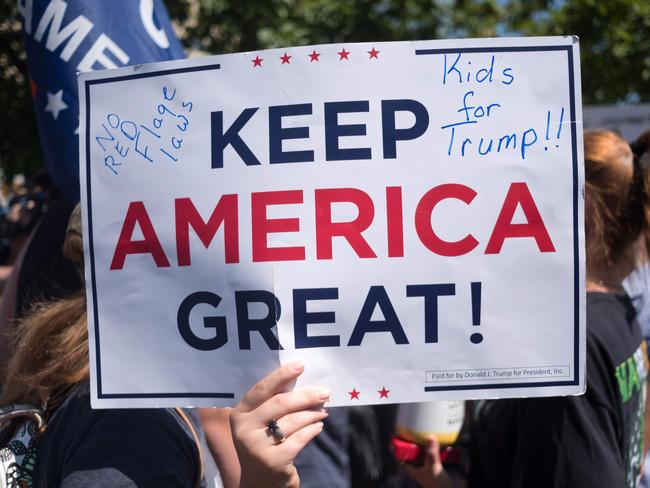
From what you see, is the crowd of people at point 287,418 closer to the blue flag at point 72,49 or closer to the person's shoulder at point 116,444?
the person's shoulder at point 116,444

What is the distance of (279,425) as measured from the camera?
1.28 meters

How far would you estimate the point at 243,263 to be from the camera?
1.38 meters

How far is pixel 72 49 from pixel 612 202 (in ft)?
4.99

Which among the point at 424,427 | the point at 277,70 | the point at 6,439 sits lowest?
the point at 424,427

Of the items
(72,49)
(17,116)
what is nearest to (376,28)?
(17,116)

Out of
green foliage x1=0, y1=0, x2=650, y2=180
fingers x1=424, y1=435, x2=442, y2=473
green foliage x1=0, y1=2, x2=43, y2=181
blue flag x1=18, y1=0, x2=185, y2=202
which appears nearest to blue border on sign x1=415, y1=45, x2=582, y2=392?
fingers x1=424, y1=435, x2=442, y2=473

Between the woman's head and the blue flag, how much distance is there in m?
1.25

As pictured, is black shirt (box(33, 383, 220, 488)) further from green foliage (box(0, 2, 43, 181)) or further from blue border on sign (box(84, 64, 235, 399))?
green foliage (box(0, 2, 43, 181))

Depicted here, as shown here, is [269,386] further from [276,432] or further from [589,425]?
[589,425]

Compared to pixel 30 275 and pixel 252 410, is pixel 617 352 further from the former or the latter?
pixel 30 275

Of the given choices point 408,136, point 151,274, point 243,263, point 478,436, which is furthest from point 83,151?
point 478,436

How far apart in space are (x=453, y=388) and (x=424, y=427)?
966 millimetres

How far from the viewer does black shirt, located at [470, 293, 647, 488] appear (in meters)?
1.60

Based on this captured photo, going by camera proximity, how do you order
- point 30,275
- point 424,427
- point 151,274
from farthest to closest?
1. point 424,427
2. point 30,275
3. point 151,274
